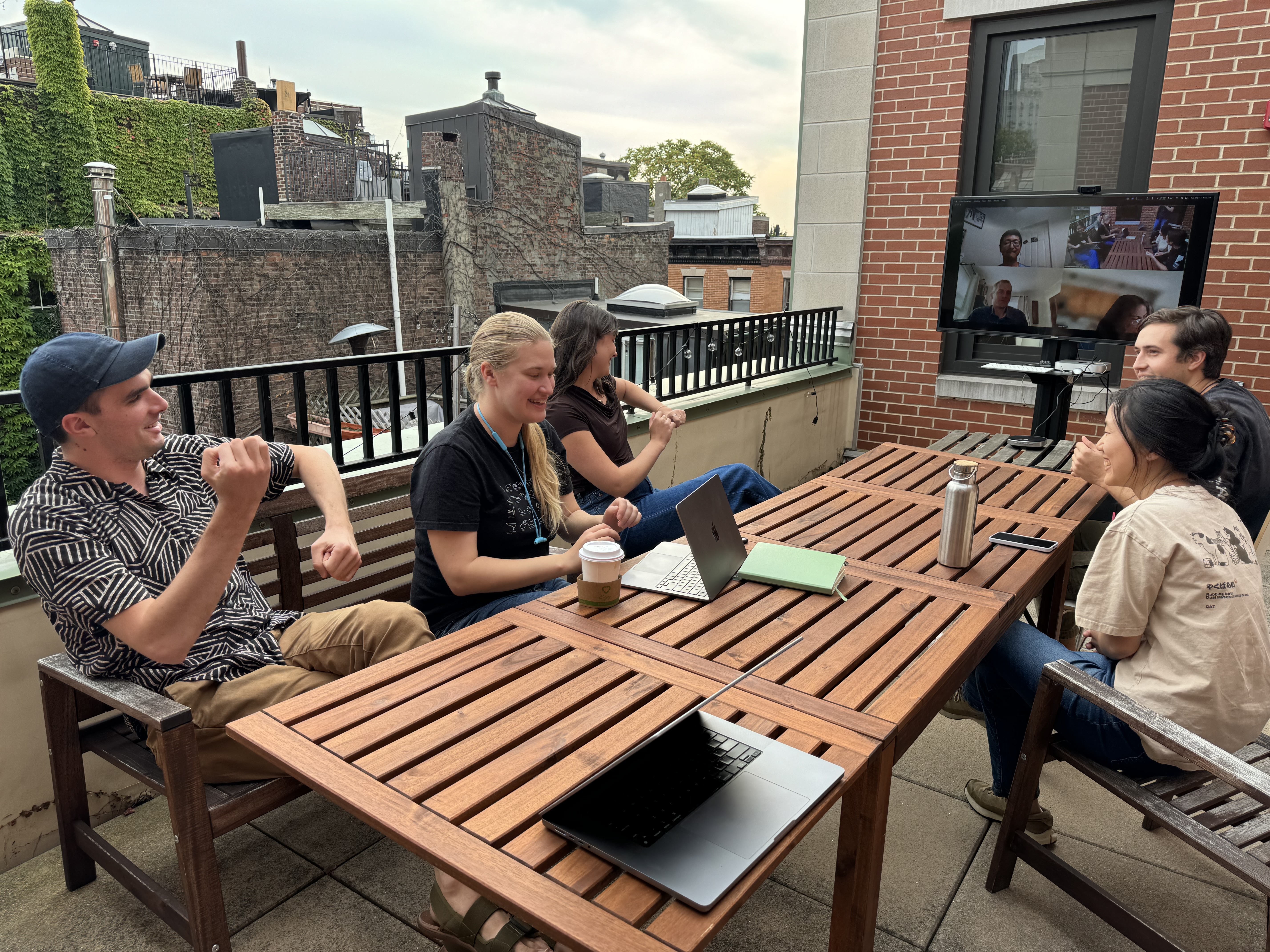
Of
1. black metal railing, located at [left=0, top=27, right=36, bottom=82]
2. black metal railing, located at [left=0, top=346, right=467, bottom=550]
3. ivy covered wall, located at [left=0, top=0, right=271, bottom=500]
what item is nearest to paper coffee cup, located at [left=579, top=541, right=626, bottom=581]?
black metal railing, located at [left=0, top=346, right=467, bottom=550]

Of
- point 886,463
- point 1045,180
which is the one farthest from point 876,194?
point 886,463

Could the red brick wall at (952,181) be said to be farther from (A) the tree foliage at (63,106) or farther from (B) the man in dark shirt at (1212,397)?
(A) the tree foliage at (63,106)

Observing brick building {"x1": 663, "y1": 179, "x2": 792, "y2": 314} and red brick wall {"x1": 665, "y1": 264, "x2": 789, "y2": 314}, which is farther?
brick building {"x1": 663, "y1": 179, "x2": 792, "y2": 314}

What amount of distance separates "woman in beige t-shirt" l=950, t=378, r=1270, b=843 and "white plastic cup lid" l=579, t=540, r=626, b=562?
0.94 metres

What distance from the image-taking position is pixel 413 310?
20.5 meters

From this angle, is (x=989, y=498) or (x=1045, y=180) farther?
(x=1045, y=180)

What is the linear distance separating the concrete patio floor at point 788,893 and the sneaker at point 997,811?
0.11ft

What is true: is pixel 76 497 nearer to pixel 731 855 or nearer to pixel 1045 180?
pixel 731 855

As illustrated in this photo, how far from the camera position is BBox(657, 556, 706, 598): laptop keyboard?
1.80m

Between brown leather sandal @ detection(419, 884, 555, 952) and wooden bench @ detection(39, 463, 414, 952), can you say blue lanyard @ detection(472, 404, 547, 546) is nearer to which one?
wooden bench @ detection(39, 463, 414, 952)

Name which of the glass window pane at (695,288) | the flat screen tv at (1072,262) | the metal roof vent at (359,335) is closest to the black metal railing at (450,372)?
the metal roof vent at (359,335)

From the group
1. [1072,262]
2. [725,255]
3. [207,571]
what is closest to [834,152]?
[1072,262]

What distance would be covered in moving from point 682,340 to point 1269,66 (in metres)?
3.34

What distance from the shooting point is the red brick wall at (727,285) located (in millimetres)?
25344
